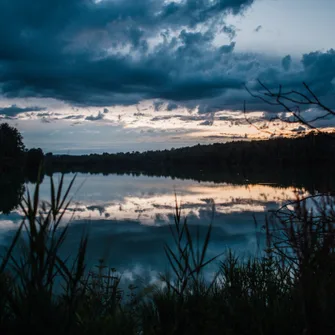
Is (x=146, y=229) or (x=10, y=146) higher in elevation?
(x=10, y=146)

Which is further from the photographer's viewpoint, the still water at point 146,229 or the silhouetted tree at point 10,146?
the silhouetted tree at point 10,146

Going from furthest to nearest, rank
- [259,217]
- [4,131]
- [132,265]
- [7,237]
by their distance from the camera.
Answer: [4,131], [259,217], [7,237], [132,265]

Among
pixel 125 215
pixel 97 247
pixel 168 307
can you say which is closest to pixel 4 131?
pixel 125 215

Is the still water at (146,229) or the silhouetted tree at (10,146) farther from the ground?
the silhouetted tree at (10,146)

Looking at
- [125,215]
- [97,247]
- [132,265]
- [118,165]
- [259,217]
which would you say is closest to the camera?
[132,265]

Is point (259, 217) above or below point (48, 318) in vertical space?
below

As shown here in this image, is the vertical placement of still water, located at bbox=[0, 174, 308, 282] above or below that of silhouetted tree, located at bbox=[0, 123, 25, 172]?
below

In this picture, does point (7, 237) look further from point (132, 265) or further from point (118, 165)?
point (118, 165)

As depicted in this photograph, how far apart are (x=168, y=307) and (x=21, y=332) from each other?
179 centimetres

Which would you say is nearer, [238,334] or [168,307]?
[238,334]

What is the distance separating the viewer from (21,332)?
2.71 meters

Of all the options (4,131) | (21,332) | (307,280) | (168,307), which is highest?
(4,131)

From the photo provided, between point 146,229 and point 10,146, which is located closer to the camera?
point 146,229

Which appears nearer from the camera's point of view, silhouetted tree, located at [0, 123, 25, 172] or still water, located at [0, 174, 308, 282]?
still water, located at [0, 174, 308, 282]
